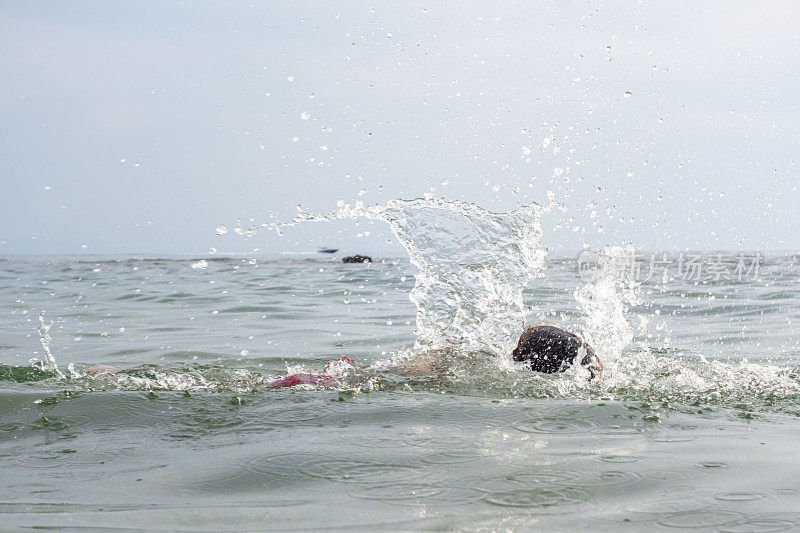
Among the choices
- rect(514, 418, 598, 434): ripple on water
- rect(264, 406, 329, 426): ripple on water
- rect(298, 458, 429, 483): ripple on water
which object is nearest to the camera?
rect(298, 458, 429, 483): ripple on water

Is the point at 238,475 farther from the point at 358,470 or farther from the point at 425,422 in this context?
the point at 425,422

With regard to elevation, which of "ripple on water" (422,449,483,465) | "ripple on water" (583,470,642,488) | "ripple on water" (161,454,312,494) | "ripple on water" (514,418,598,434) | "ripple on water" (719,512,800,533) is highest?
"ripple on water" (719,512,800,533)

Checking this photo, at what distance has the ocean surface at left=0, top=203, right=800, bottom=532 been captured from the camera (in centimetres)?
262

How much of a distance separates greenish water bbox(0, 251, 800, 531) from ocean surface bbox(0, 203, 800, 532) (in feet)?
0.05

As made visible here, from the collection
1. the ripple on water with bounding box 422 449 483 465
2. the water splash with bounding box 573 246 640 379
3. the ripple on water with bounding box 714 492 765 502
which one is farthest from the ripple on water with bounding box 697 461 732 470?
the water splash with bounding box 573 246 640 379

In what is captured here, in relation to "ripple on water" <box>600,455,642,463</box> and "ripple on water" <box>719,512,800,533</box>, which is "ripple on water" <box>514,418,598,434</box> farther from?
"ripple on water" <box>719,512,800,533</box>

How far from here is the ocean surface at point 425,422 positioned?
103 inches

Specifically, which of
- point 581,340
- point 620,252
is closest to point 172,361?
point 581,340

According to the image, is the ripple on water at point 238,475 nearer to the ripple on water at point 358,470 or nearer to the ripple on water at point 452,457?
the ripple on water at point 358,470

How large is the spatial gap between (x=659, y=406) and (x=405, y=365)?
1.95 meters

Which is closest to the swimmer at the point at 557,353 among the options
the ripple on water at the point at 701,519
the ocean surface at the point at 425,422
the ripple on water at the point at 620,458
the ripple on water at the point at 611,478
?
the ocean surface at the point at 425,422

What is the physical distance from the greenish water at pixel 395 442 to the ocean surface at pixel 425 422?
0.01 metres

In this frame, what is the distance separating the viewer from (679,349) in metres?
7.98

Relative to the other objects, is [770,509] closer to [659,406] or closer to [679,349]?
[659,406]
